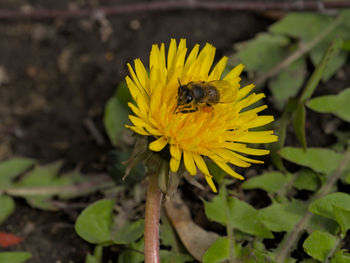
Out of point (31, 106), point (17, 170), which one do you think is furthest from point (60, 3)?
point (17, 170)

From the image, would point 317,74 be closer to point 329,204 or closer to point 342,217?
point 329,204

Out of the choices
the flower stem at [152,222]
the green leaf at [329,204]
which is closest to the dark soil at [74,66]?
the green leaf at [329,204]

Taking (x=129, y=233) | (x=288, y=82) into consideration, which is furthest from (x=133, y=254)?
(x=288, y=82)

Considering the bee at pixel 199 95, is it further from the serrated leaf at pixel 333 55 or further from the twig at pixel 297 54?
the serrated leaf at pixel 333 55

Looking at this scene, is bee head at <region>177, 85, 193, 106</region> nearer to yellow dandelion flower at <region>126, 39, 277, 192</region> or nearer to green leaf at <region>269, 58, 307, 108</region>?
yellow dandelion flower at <region>126, 39, 277, 192</region>

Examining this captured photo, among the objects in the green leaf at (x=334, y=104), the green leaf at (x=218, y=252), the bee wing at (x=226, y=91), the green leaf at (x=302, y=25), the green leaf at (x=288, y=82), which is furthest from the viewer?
the green leaf at (x=302, y=25)

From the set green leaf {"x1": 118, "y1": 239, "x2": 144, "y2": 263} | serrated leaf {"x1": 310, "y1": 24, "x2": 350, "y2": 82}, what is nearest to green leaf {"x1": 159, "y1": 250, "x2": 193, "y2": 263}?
green leaf {"x1": 118, "y1": 239, "x2": 144, "y2": 263}
